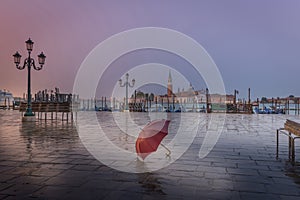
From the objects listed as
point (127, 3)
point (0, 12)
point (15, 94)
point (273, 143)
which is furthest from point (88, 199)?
point (15, 94)

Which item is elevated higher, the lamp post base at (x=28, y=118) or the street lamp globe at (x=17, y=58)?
the street lamp globe at (x=17, y=58)

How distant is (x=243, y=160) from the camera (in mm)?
3912

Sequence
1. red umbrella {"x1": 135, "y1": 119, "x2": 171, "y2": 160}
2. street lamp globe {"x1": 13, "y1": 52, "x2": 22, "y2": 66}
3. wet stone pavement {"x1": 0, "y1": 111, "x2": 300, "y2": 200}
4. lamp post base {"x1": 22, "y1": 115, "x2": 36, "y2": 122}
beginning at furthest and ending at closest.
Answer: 1. street lamp globe {"x1": 13, "y1": 52, "x2": 22, "y2": 66}
2. lamp post base {"x1": 22, "y1": 115, "x2": 36, "y2": 122}
3. red umbrella {"x1": 135, "y1": 119, "x2": 171, "y2": 160}
4. wet stone pavement {"x1": 0, "y1": 111, "x2": 300, "y2": 200}

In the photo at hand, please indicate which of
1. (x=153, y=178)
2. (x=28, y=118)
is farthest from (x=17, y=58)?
(x=153, y=178)

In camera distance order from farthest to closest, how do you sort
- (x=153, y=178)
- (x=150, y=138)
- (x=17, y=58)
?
(x=17, y=58)
(x=150, y=138)
(x=153, y=178)

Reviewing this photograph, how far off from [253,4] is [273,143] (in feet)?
52.3

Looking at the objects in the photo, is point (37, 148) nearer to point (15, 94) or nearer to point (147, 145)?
point (147, 145)

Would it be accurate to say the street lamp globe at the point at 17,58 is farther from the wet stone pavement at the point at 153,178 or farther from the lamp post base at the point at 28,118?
the wet stone pavement at the point at 153,178

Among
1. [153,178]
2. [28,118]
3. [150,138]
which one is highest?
[150,138]

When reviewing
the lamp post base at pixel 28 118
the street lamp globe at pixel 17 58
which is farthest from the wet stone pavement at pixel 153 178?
the street lamp globe at pixel 17 58

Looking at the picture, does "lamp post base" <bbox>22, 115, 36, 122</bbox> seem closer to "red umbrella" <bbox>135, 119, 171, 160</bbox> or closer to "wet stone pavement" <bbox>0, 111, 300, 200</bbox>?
"wet stone pavement" <bbox>0, 111, 300, 200</bbox>

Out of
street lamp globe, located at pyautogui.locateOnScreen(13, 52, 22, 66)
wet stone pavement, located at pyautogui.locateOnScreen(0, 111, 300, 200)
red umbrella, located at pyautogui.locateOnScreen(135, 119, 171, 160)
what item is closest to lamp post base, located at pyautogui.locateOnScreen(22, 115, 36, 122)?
street lamp globe, located at pyautogui.locateOnScreen(13, 52, 22, 66)

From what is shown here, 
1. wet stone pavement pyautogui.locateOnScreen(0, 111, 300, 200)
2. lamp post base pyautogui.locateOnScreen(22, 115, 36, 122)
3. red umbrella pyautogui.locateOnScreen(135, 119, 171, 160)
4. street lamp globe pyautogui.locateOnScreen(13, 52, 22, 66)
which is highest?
street lamp globe pyautogui.locateOnScreen(13, 52, 22, 66)

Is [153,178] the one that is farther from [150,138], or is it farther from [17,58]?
[17,58]
